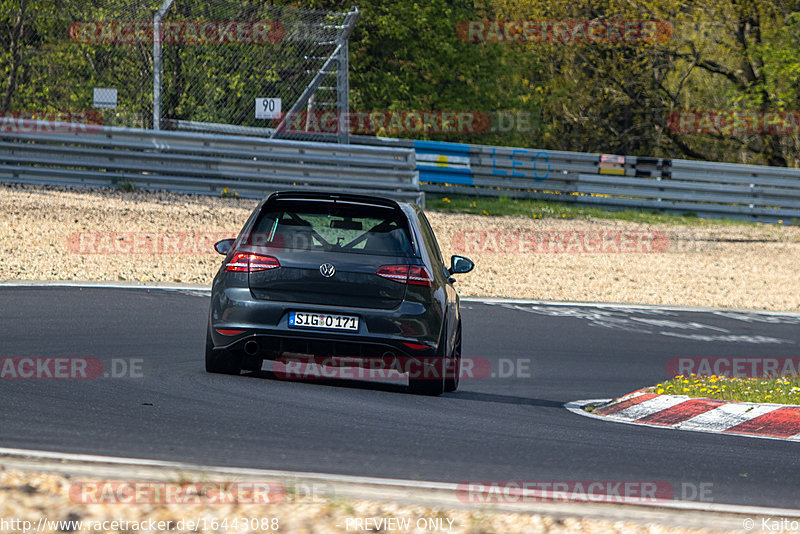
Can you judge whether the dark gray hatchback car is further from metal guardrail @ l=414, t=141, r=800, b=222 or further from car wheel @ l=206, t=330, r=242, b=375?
metal guardrail @ l=414, t=141, r=800, b=222

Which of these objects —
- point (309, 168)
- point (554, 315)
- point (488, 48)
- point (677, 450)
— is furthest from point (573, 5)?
point (677, 450)

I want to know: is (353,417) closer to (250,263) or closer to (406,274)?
(406,274)

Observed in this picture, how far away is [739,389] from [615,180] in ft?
59.5

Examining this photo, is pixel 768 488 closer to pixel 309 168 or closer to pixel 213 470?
pixel 213 470

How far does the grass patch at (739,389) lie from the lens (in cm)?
948

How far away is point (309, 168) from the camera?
21703 mm

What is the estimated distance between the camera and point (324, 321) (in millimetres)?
8445

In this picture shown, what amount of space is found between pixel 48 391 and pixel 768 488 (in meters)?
4.33

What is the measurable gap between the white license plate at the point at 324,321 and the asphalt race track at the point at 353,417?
18.5 inches

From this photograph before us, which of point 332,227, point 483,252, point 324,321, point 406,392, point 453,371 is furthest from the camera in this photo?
point 483,252

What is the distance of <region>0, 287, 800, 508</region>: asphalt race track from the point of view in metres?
5.88

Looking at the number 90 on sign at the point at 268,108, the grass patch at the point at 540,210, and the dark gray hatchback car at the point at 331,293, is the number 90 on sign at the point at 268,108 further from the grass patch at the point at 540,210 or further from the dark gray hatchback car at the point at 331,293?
the dark gray hatchback car at the point at 331,293
